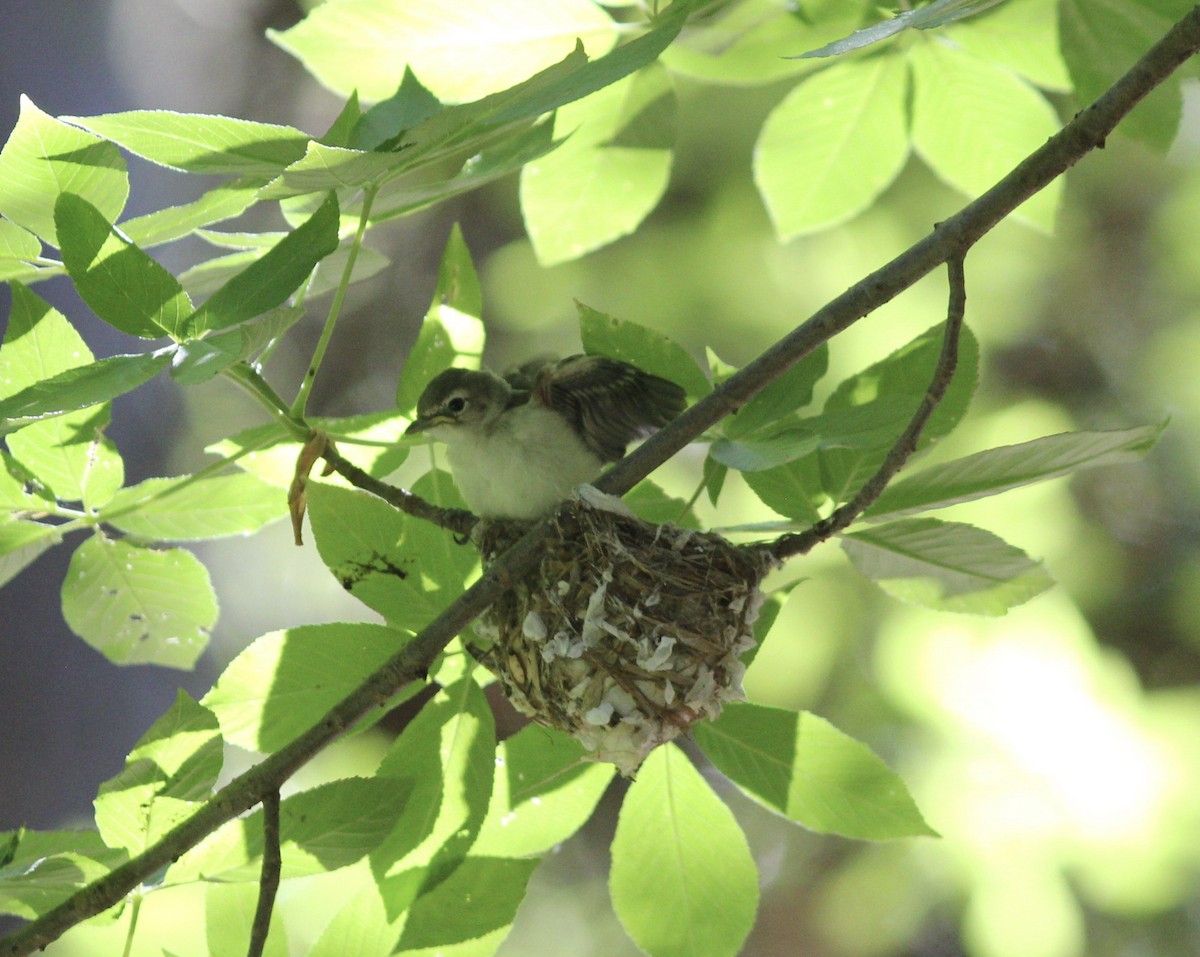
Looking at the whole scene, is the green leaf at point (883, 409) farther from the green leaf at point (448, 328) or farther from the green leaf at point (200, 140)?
the green leaf at point (200, 140)

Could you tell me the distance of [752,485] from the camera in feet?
4.88

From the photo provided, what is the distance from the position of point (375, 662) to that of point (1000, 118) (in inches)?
48.5

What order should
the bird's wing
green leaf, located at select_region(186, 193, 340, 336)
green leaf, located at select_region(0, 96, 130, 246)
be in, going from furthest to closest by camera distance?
the bird's wing, green leaf, located at select_region(0, 96, 130, 246), green leaf, located at select_region(186, 193, 340, 336)

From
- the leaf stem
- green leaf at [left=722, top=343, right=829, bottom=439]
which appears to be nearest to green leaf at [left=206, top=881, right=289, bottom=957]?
the leaf stem

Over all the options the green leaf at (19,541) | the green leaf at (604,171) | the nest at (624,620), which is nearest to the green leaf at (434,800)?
the nest at (624,620)

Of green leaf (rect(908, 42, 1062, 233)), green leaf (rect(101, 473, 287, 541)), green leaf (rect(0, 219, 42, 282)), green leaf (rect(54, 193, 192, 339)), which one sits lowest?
green leaf (rect(54, 193, 192, 339))

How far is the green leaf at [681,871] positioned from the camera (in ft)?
4.61

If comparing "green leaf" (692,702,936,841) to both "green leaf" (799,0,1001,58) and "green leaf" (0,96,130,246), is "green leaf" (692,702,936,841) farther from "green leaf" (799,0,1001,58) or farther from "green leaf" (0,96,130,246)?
"green leaf" (0,96,130,246)

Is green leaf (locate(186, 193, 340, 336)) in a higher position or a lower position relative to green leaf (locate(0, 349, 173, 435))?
higher

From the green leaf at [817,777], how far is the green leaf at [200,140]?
2.81 ft

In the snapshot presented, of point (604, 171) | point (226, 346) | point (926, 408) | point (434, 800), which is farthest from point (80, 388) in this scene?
point (604, 171)

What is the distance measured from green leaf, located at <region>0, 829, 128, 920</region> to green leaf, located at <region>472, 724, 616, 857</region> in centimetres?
44

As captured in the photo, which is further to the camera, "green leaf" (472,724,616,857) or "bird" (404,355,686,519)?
"bird" (404,355,686,519)

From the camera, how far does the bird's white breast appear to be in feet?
6.80
